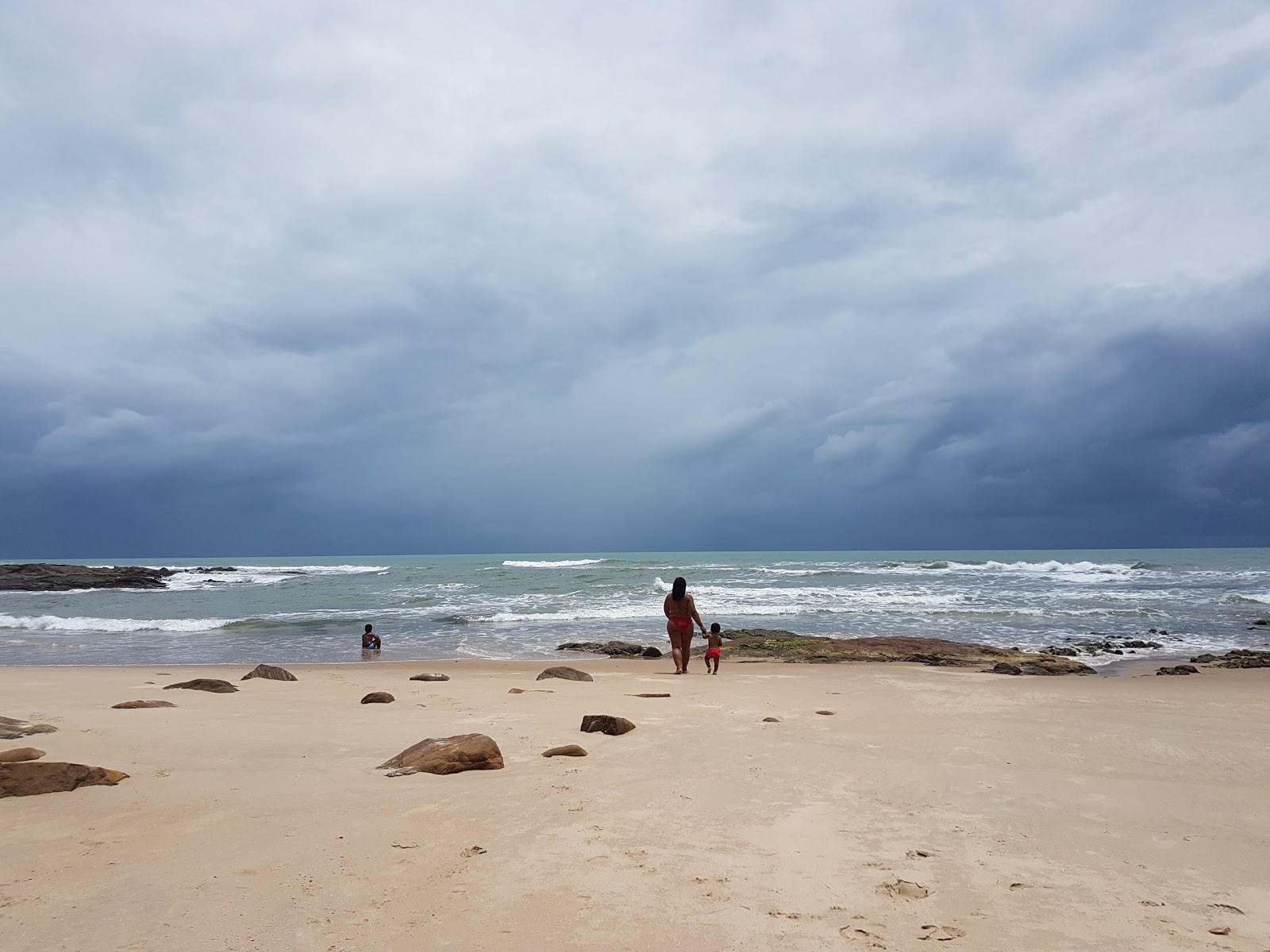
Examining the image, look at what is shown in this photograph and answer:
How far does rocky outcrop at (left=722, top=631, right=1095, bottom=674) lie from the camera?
14.2 meters

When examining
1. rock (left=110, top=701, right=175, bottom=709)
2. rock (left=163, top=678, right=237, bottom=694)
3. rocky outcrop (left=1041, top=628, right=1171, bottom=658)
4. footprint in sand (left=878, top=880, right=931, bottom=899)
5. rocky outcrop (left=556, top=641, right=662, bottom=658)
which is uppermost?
footprint in sand (left=878, top=880, right=931, bottom=899)

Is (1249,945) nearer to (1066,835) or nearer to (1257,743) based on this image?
(1066,835)

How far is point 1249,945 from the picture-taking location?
2.88 meters

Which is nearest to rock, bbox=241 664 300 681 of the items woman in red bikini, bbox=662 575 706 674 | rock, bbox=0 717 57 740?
rock, bbox=0 717 57 740

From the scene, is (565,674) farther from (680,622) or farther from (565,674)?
(680,622)

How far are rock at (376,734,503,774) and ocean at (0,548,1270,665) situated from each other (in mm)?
11299

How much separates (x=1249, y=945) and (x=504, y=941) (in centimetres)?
286

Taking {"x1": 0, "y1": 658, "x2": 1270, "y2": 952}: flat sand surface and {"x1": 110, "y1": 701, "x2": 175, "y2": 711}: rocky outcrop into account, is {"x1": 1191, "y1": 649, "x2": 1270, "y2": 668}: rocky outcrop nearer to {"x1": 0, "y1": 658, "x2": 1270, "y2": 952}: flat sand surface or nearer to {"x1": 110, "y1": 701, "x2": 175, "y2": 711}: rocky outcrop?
{"x1": 0, "y1": 658, "x2": 1270, "y2": 952}: flat sand surface

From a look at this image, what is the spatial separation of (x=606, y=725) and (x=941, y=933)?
3.99 metres

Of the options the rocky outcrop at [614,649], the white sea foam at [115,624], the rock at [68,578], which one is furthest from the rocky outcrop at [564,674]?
the rock at [68,578]

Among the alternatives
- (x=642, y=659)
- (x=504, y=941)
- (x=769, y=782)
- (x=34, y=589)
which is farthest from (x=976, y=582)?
(x=34, y=589)

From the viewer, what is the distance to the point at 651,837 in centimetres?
388

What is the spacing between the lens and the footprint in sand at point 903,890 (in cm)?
324

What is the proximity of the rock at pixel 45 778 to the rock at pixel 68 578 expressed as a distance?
49.7 metres
